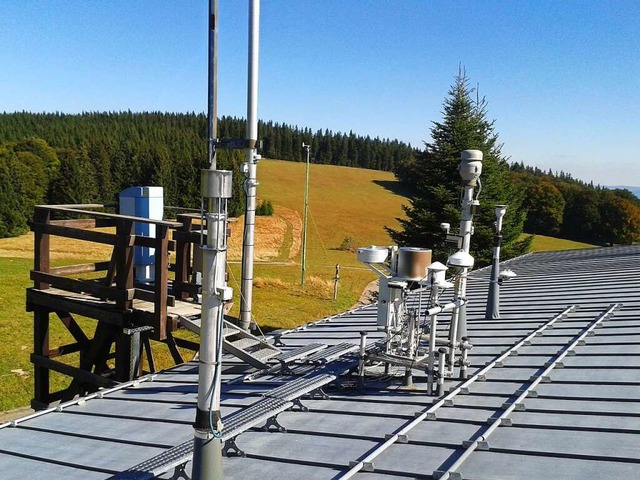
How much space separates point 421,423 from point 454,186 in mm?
23083

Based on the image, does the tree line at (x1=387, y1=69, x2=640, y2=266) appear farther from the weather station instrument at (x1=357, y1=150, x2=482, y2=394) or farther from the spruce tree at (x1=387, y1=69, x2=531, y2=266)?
the weather station instrument at (x1=357, y1=150, x2=482, y2=394)

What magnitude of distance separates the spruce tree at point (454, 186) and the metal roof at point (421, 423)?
17.9 m

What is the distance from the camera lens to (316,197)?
8750cm

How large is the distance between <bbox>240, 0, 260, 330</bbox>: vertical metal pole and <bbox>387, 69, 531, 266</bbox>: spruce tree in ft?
53.6

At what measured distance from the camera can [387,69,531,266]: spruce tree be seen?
26.7 metres

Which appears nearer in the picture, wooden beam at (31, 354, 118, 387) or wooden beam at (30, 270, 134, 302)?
wooden beam at (30, 270, 134, 302)

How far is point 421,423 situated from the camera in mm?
5578

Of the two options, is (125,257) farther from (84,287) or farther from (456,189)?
(456,189)

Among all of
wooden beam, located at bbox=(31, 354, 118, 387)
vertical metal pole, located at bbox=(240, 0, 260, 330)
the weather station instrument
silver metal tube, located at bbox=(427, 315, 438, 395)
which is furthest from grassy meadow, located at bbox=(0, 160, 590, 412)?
silver metal tube, located at bbox=(427, 315, 438, 395)

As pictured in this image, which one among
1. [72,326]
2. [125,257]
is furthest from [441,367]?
[72,326]

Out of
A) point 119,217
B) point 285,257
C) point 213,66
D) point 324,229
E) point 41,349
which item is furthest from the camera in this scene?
point 324,229

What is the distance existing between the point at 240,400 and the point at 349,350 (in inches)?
71.7

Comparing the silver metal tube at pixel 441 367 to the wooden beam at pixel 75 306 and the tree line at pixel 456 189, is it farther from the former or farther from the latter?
the tree line at pixel 456 189

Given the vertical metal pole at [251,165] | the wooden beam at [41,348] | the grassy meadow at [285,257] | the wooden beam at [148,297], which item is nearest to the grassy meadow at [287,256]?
the grassy meadow at [285,257]
